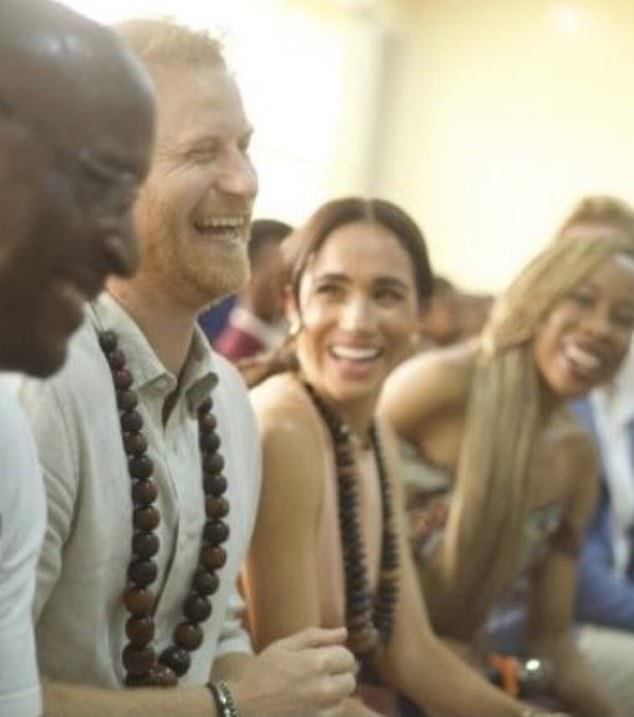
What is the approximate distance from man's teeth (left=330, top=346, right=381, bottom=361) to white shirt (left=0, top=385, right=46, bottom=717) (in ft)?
2.20

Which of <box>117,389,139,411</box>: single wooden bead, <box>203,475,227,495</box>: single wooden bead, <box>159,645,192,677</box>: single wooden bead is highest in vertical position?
<box>117,389,139,411</box>: single wooden bead

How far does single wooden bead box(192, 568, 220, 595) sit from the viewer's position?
1051 millimetres

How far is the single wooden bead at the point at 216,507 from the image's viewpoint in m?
1.06

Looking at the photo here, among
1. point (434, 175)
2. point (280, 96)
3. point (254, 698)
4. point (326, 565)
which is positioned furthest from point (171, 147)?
point (434, 175)

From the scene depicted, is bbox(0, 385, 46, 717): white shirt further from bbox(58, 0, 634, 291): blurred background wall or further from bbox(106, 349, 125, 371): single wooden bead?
bbox(58, 0, 634, 291): blurred background wall

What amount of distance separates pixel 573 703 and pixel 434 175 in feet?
10.2

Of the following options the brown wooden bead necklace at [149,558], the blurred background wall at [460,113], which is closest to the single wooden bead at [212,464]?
the brown wooden bead necklace at [149,558]

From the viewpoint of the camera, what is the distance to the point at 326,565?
1.38m

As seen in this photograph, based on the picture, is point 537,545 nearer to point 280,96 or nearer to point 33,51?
point 33,51

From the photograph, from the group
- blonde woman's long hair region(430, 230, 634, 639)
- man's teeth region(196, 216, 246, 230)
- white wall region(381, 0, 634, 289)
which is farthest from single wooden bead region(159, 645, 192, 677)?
white wall region(381, 0, 634, 289)

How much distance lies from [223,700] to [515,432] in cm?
84

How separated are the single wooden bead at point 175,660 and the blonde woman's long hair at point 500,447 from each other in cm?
73

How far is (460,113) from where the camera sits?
15.3 feet

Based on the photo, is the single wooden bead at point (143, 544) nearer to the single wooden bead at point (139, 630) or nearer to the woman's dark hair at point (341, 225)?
the single wooden bead at point (139, 630)
